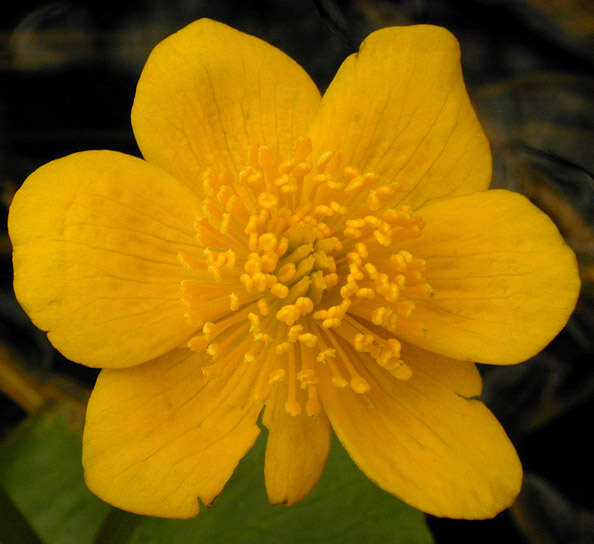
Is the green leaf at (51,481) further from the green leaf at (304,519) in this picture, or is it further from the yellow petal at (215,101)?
the yellow petal at (215,101)

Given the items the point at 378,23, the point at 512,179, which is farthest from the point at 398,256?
the point at 378,23

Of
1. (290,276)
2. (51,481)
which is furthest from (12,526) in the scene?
(290,276)

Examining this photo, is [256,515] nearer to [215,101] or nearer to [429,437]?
[429,437]

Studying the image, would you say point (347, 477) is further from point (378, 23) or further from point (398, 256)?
point (378, 23)

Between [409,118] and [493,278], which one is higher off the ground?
[409,118]

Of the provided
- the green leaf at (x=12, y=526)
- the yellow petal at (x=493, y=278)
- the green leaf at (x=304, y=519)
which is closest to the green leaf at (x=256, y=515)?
the green leaf at (x=304, y=519)

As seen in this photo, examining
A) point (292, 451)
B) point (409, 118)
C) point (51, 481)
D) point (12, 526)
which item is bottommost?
point (51, 481)

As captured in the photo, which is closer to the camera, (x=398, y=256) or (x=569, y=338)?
(x=398, y=256)
